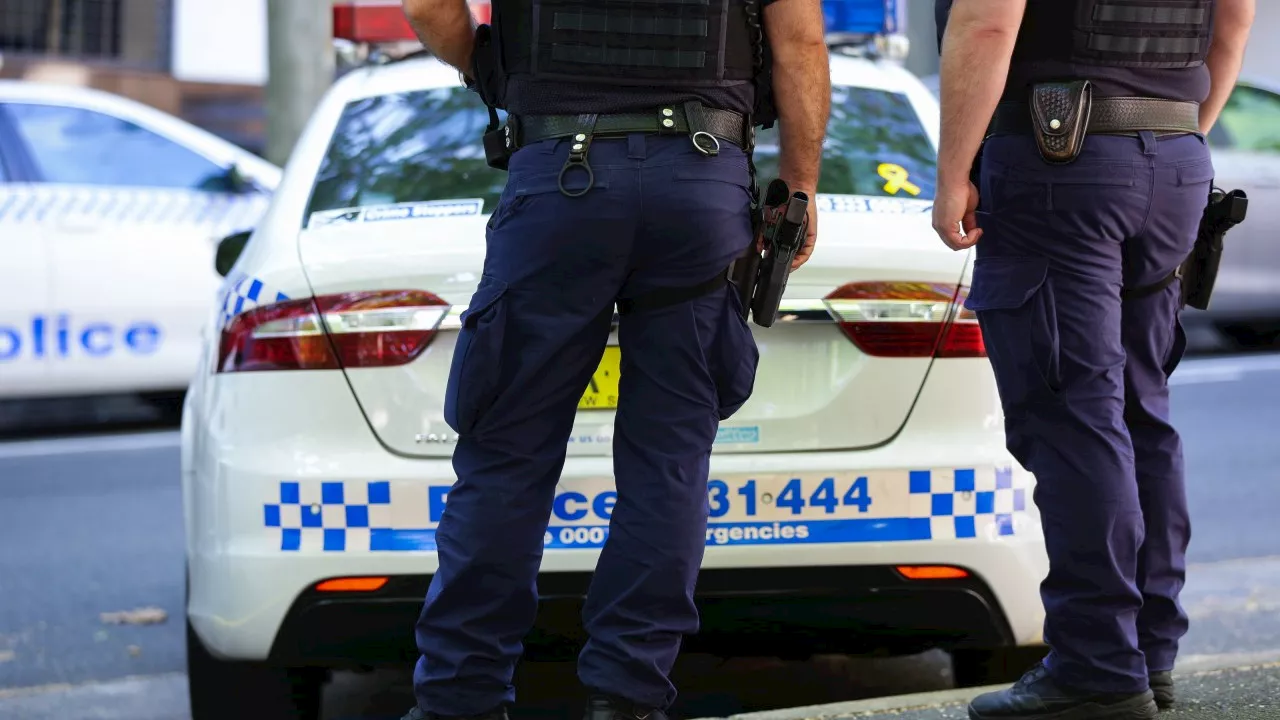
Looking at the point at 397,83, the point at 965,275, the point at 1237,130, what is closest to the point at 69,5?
the point at 1237,130

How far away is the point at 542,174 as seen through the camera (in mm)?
2662

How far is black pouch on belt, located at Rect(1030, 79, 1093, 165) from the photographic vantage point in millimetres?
2848

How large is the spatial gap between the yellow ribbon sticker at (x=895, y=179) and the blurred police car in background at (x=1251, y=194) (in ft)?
20.1

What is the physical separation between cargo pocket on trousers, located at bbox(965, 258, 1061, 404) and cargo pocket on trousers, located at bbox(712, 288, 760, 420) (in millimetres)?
427

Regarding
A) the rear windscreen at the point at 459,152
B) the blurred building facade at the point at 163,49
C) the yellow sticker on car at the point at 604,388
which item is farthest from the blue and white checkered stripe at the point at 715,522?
the blurred building facade at the point at 163,49

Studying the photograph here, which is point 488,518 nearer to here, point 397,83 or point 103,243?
point 397,83

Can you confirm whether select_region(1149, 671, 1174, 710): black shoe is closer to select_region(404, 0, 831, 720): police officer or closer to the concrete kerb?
the concrete kerb

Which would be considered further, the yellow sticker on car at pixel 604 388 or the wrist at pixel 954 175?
the yellow sticker on car at pixel 604 388

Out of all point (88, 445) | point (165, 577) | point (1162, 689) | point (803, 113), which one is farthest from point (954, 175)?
point (88, 445)

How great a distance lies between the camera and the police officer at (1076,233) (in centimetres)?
286

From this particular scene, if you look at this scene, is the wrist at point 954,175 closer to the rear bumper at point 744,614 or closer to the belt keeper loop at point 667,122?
the belt keeper loop at point 667,122

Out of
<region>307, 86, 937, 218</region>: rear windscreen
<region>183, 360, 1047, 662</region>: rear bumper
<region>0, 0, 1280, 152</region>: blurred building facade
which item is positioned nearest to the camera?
<region>183, 360, 1047, 662</region>: rear bumper

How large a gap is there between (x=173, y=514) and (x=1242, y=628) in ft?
11.9

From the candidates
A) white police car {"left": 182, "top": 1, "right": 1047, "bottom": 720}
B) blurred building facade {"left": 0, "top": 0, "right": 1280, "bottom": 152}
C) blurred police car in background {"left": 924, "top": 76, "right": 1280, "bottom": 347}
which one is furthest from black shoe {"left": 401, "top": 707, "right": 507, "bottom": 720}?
blurred building facade {"left": 0, "top": 0, "right": 1280, "bottom": 152}
